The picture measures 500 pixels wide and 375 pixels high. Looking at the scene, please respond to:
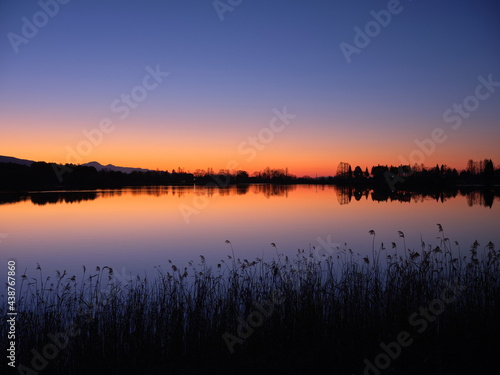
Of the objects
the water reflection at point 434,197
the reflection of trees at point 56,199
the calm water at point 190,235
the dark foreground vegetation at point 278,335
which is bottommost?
the calm water at point 190,235

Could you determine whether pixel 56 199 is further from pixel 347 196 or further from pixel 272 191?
pixel 272 191

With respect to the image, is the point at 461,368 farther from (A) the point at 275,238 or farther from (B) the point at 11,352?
(A) the point at 275,238

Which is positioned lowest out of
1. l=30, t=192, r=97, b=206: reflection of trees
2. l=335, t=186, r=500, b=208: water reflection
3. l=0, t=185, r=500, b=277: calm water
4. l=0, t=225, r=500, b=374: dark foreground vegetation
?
l=0, t=185, r=500, b=277: calm water

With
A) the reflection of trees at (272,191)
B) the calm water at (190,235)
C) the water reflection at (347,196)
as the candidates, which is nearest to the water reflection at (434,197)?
the water reflection at (347,196)

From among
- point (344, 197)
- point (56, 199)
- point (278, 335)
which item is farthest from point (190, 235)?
point (344, 197)

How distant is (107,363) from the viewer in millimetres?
6984

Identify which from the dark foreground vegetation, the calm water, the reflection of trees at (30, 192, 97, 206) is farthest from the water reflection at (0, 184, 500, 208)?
the dark foreground vegetation

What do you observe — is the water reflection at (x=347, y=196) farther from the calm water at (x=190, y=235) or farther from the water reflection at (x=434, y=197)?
the calm water at (x=190, y=235)

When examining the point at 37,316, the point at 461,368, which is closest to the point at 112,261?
the point at 37,316

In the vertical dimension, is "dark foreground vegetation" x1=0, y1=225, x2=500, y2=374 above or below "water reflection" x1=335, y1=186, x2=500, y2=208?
below

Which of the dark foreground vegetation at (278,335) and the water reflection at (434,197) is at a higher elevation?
the water reflection at (434,197)

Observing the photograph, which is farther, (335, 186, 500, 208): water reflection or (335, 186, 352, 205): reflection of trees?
(335, 186, 352, 205): reflection of trees

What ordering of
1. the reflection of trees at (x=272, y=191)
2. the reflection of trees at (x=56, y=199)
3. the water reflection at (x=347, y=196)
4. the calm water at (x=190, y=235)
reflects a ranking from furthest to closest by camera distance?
the reflection of trees at (x=272, y=191) < the water reflection at (x=347, y=196) < the reflection of trees at (x=56, y=199) < the calm water at (x=190, y=235)

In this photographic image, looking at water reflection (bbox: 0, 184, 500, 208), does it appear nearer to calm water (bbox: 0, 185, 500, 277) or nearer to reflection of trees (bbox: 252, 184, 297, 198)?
reflection of trees (bbox: 252, 184, 297, 198)
